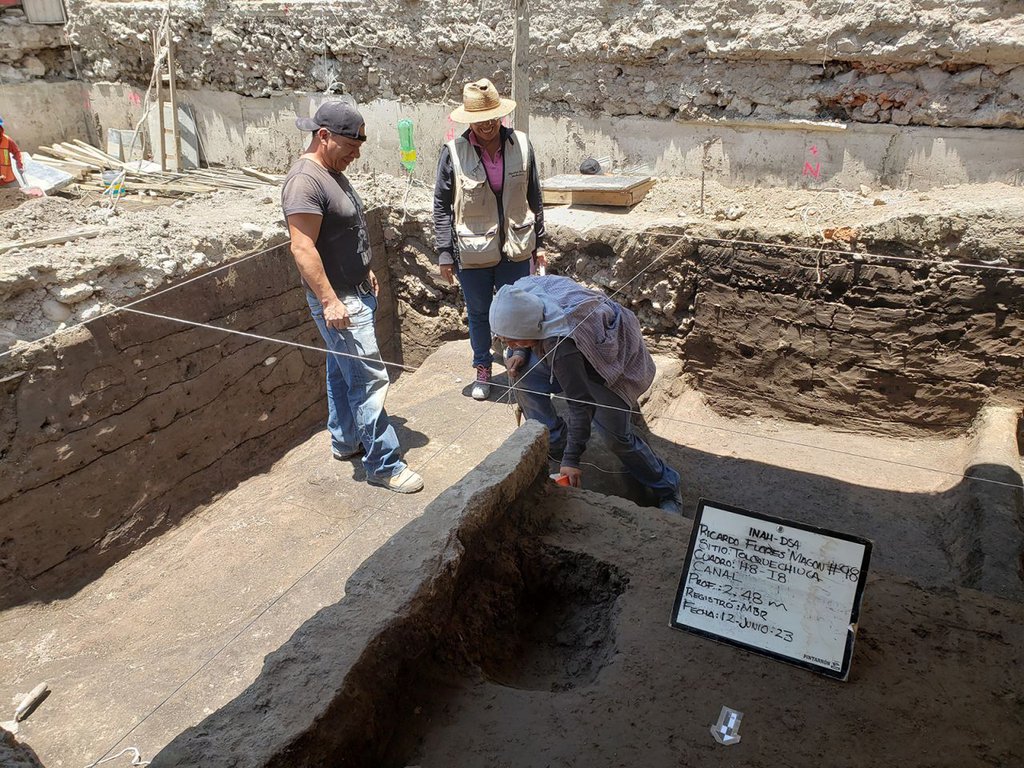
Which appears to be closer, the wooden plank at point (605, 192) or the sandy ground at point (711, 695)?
the sandy ground at point (711, 695)

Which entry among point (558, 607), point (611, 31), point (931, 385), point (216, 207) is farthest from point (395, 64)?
point (558, 607)

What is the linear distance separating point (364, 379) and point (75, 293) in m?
1.67

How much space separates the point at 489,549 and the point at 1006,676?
1826 mm

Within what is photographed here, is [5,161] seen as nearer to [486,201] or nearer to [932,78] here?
[486,201]

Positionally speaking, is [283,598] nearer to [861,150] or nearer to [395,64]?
[861,150]

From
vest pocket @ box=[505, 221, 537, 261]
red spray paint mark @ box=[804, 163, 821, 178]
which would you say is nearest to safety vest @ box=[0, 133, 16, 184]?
vest pocket @ box=[505, 221, 537, 261]

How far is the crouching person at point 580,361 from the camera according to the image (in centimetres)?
373

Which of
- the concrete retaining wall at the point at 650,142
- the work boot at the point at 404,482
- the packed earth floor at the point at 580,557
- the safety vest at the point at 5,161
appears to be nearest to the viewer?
the packed earth floor at the point at 580,557

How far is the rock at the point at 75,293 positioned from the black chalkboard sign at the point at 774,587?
3582mm

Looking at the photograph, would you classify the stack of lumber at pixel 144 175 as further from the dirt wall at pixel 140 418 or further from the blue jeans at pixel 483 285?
the blue jeans at pixel 483 285

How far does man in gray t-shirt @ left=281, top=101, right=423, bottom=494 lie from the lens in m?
3.92

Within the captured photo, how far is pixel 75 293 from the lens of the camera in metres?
4.16

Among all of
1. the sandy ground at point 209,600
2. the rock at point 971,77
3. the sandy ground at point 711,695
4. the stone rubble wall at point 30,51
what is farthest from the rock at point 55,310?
the stone rubble wall at point 30,51

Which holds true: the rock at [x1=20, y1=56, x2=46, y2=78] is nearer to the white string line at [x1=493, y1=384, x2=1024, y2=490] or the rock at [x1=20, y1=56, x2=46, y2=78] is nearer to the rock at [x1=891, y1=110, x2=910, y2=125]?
the white string line at [x1=493, y1=384, x2=1024, y2=490]
